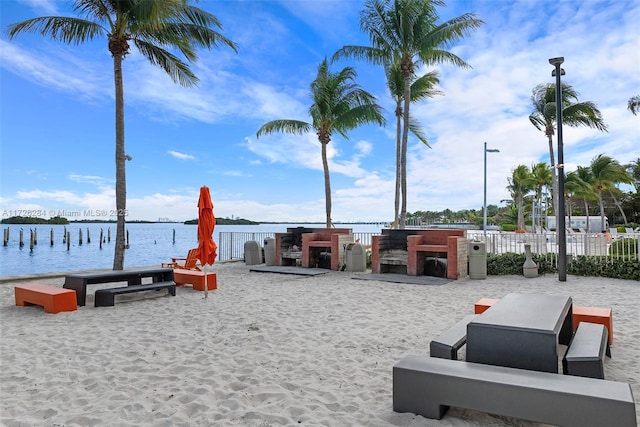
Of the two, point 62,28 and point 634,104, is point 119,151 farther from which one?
point 634,104

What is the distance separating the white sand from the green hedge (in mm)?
1944

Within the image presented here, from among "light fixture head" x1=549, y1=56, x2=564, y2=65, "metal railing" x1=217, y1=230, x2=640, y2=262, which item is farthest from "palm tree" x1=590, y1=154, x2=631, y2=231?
"light fixture head" x1=549, y1=56, x2=564, y2=65

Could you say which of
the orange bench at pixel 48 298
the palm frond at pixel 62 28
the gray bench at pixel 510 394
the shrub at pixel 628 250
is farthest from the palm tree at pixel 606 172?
the orange bench at pixel 48 298

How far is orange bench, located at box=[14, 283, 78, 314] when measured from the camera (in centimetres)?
603

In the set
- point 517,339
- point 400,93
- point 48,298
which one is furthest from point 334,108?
point 517,339

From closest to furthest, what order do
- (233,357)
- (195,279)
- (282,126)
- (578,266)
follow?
1. (233,357)
2. (195,279)
3. (578,266)
4. (282,126)

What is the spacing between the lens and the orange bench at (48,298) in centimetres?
603

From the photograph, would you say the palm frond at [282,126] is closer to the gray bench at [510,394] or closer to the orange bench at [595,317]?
the orange bench at [595,317]

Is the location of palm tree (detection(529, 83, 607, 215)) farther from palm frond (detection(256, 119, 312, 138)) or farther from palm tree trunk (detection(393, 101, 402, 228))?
palm frond (detection(256, 119, 312, 138))

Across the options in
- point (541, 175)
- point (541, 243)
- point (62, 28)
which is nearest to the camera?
point (62, 28)

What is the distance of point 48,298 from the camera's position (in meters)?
6.08

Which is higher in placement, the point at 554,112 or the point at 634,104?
the point at 634,104

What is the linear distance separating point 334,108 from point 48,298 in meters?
13.3

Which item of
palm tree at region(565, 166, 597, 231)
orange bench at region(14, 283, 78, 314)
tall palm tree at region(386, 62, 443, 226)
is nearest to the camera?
orange bench at region(14, 283, 78, 314)
